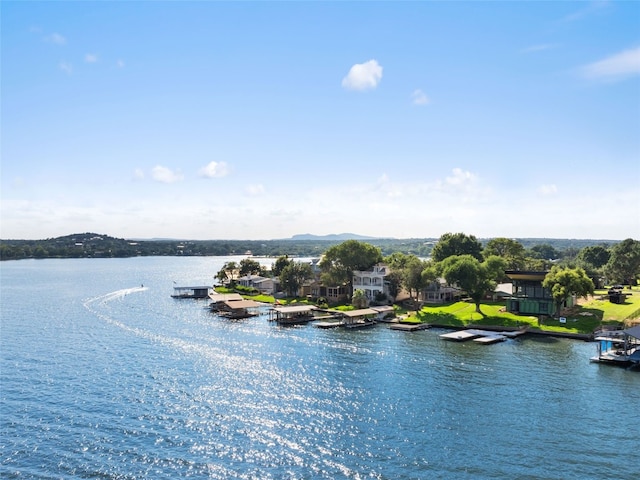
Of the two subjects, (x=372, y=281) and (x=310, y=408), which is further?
(x=372, y=281)

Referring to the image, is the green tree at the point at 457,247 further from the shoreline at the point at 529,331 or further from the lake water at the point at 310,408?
the lake water at the point at 310,408

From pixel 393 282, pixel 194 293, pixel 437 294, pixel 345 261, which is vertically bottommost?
pixel 194 293

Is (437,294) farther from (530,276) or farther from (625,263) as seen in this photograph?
(625,263)

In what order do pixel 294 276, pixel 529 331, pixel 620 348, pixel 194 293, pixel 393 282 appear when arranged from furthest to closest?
pixel 194 293, pixel 294 276, pixel 393 282, pixel 529 331, pixel 620 348

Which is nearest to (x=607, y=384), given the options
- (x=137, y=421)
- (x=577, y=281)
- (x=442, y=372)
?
(x=442, y=372)

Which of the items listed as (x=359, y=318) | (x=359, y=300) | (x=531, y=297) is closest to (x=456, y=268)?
(x=531, y=297)

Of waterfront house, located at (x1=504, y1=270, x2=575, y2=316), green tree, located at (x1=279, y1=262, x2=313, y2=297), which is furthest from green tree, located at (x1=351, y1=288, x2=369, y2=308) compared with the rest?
waterfront house, located at (x1=504, y1=270, x2=575, y2=316)

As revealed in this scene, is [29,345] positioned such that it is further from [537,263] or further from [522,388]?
[537,263]

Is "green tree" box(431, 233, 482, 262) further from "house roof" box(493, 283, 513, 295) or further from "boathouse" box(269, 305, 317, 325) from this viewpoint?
"boathouse" box(269, 305, 317, 325)
